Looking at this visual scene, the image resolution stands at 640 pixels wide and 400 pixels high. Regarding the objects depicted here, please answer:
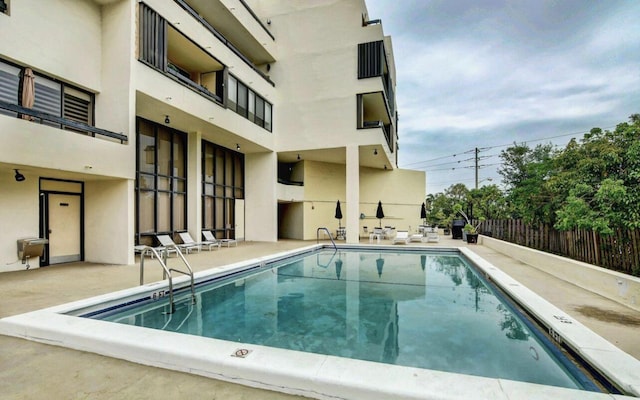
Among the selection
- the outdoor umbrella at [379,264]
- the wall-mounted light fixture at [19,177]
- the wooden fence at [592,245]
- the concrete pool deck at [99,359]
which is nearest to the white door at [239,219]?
the outdoor umbrella at [379,264]

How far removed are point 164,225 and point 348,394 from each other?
1064 cm

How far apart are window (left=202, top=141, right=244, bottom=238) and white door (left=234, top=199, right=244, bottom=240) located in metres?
0.22

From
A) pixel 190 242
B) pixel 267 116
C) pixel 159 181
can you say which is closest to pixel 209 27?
pixel 267 116

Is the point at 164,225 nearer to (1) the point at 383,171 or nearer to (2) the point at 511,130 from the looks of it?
(1) the point at 383,171

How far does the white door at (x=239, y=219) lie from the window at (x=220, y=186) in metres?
0.22

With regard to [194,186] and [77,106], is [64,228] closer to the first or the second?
[77,106]

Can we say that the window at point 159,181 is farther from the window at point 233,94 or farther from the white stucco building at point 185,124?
the window at point 233,94

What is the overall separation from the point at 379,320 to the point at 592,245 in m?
5.36

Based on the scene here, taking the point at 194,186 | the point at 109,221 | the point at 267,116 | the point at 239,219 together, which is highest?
the point at 267,116

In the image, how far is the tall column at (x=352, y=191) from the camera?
47.6 feet

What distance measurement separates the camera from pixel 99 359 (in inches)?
114

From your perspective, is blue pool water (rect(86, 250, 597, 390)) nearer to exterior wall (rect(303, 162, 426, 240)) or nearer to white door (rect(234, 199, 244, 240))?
white door (rect(234, 199, 244, 240))

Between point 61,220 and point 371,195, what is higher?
point 371,195

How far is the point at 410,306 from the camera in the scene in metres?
5.60
